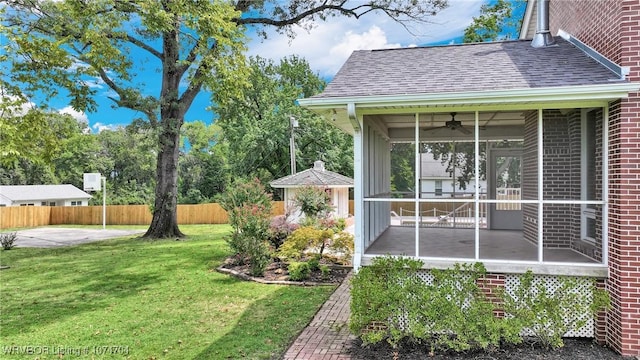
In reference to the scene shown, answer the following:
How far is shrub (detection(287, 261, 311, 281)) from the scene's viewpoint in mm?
10047

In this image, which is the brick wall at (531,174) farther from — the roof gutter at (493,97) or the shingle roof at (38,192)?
the shingle roof at (38,192)

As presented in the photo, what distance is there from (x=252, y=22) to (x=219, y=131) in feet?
88.5

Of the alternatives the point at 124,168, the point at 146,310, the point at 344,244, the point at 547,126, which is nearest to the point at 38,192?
the point at 124,168

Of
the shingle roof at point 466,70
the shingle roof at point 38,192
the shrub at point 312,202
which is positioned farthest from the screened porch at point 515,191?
the shingle roof at point 38,192

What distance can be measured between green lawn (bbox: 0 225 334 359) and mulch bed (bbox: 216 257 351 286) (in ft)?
1.21

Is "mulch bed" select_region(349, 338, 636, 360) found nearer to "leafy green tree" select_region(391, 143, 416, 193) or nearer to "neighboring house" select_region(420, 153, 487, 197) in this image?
"neighboring house" select_region(420, 153, 487, 197)

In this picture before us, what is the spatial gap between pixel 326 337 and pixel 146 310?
157 inches

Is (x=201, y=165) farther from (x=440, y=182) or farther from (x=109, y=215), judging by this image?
(x=440, y=182)

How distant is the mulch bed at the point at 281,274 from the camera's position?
9.96m

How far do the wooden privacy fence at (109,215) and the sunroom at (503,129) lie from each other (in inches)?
818

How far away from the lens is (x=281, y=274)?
10773mm

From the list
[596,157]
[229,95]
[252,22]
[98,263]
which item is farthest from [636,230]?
[252,22]

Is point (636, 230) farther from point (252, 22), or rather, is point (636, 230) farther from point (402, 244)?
point (252, 22)

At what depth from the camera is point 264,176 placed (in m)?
32.9
